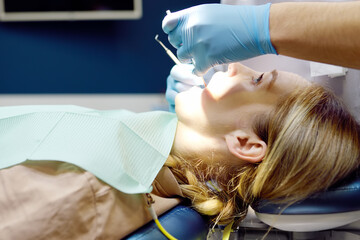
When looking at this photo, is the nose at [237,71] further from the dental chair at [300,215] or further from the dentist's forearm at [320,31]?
the dental chair at [300,215]

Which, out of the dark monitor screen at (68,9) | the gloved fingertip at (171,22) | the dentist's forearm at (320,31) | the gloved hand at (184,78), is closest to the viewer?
the dentist's forearm at (320,31)

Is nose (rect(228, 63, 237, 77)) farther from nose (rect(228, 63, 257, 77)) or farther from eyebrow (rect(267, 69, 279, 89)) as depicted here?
eyebrow (rect(267, 69, 279, 89))

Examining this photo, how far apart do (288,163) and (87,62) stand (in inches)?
102

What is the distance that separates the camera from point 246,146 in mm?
1144

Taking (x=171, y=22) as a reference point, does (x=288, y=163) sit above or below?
below

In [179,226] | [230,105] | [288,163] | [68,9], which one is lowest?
[179,226]

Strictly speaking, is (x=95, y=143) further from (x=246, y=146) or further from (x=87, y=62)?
(x=87, y=62)

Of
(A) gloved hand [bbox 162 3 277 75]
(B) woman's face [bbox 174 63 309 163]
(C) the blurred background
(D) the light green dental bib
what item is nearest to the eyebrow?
(B) woman's face [bbox 174 63 309 163]

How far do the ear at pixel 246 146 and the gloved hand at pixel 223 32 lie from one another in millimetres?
237

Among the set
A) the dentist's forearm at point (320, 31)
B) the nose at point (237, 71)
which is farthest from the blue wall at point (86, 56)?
the dentist's forearm at point (320, 31)

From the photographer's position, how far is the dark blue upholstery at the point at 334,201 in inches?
39.6

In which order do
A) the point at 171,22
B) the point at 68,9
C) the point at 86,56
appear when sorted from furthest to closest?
1. the point at 86,56
2. the point at 68,9
3. the point at 171,22

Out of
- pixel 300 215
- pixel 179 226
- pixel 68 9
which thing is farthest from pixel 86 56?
pixel 300 215

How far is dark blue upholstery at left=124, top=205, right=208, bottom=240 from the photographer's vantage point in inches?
38.3
